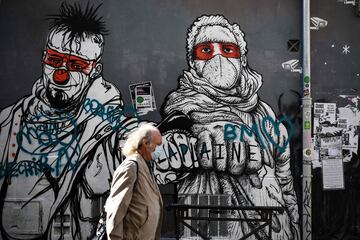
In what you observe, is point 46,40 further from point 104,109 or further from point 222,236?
point 222,236

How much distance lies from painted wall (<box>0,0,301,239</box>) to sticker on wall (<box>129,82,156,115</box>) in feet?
0.26

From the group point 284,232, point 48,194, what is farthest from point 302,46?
point 48,194

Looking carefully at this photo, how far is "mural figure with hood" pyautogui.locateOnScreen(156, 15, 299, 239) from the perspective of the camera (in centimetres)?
762

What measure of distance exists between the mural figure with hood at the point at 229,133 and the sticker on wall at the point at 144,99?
0.22 meters

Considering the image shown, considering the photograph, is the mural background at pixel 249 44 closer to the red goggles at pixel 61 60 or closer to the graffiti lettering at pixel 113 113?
the graffiti lettering at pixel 113 113

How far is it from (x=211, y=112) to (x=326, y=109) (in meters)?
1.75

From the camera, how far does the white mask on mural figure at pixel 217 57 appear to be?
773cm

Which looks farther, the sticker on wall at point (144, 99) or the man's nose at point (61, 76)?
the man's nose at point (61, 76)

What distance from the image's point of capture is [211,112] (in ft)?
25.3

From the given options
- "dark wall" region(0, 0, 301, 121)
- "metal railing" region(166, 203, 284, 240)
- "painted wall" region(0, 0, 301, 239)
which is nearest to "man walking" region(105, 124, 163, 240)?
"metal railing" region(166, 203, 284, 240)

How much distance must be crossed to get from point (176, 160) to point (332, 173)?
7.78 feet

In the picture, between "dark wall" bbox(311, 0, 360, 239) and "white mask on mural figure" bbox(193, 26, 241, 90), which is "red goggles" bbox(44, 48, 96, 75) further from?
"dark wall" bbox(311, 0, 360, 239)

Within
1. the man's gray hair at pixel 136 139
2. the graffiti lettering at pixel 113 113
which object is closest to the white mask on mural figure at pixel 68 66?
the graffiti lettering at pixel 113 113

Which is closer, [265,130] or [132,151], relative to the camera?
[132,151]
